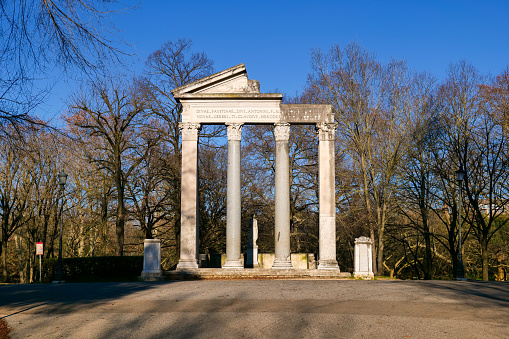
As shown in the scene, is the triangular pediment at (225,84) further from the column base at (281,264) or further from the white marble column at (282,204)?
the column base at (281,264)

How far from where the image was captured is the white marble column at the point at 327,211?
23875mm

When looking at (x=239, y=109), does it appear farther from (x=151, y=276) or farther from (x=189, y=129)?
(x=151, y=276)

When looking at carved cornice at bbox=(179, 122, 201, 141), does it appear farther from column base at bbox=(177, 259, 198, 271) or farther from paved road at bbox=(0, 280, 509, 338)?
paved road at bbox=(0, 280, 509, 338)

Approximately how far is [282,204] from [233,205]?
2254mm

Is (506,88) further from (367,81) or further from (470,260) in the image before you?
(470,260)

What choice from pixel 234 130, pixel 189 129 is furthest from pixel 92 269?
pixel 234 130

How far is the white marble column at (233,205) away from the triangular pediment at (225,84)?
5.99 feet

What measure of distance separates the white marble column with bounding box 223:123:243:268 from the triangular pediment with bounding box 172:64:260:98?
183cm

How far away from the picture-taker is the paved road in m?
9.52

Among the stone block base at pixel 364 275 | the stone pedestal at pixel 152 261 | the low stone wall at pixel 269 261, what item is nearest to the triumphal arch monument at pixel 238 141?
the stone block base at pixel 364 275

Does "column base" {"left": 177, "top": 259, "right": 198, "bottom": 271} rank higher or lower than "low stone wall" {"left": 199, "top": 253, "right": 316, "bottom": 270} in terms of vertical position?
higher

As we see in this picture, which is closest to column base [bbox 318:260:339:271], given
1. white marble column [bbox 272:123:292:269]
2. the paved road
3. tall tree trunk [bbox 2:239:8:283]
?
white marble column [bbox 272:123:292:269]

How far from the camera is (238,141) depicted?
2481 cm

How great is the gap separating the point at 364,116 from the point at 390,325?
987 inches
